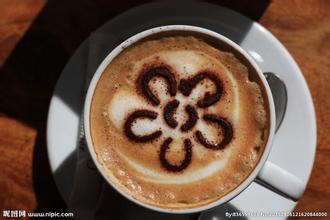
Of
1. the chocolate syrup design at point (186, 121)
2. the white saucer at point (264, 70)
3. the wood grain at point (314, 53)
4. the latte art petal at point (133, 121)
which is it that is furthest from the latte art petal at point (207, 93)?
the wood grain at point (314, 53)

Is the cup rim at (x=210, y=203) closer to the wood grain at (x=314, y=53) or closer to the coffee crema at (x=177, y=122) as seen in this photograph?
the coffee crema at (x=177, y=122)

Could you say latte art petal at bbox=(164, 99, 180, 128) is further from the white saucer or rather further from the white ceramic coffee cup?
the white saucer

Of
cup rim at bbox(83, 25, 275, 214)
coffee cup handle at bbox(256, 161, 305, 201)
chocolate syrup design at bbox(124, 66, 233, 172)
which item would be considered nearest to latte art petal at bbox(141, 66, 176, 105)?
chocolate syrup design at bbox(124, 66, 233, 172)

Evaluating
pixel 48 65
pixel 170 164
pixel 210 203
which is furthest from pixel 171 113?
pixel 48 65

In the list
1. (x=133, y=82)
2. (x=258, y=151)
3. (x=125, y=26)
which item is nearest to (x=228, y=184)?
(x=258, y=151)

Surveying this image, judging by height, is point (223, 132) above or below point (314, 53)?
below

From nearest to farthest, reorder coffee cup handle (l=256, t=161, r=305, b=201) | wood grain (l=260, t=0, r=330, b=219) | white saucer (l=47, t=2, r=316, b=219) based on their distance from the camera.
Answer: coffee cup handle (l=256, t=161, r=305, b=201)
white saucer (l=47, t=2, r=316, b=219)
wood grain (l=260, t=0, r=330, b=219)

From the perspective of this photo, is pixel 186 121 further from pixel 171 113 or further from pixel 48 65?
pixel 48 65

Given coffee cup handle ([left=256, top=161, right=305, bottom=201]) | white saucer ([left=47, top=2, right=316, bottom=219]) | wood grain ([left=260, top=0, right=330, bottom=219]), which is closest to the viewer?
coffee cup handle ([left=256, top=161, right=305, bottom=201])
